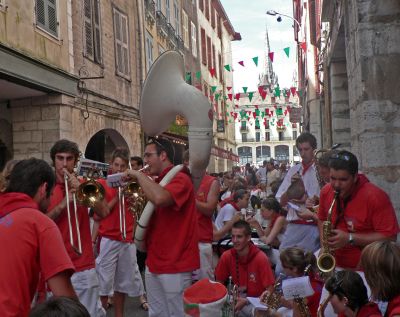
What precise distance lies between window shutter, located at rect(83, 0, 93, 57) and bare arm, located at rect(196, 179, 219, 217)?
708 centimetres

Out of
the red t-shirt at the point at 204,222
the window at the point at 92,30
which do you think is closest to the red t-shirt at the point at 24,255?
the red t-shirt at the point at 204,222

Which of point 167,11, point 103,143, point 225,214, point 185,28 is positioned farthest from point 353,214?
point 185,28

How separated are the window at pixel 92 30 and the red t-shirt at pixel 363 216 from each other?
9.06 metres

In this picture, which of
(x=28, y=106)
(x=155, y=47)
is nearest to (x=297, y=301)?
(x=28, y=106)

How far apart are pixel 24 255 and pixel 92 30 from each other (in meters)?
10.5

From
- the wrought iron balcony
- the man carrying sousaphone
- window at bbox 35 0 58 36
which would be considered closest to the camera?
the man carrying sousaphone

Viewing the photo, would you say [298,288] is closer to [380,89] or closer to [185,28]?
[380,89]

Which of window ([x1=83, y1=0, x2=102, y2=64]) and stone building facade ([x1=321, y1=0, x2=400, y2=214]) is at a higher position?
window ([x1=83, y1=0, x2=102, y2=64])

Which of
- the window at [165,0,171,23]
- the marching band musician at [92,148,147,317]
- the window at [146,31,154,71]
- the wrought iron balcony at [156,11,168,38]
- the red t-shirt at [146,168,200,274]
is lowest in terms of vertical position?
the marching band musician at [92,148,147,317]

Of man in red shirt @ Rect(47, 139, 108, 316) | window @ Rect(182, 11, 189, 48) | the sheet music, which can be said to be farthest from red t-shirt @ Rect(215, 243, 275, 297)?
window @ Rect(182, 11, 189, 48)

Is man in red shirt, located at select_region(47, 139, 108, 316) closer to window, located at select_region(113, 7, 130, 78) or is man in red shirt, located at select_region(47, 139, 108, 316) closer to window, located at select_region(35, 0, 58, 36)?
window, located at select_region(35, 0, 58, 36)

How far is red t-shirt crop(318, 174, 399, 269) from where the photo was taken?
3.66m

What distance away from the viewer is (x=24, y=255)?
245cm

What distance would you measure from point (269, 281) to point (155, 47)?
1413 cm
